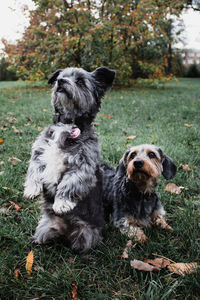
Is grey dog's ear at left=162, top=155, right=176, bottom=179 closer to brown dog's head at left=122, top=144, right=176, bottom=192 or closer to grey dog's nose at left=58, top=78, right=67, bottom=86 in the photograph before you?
brown dog's head at left=122, top=144, right=176, bottom=192

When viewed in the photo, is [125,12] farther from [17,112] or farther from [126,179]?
[126,179]

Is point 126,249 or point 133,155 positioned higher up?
point 133,155

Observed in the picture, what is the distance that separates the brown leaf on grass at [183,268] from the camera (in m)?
2.06

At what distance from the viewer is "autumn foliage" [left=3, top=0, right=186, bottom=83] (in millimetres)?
13048

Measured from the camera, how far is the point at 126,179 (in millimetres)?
3094

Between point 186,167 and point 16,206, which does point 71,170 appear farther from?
point 186,167

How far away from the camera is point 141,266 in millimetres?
2156

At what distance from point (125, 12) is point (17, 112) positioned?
979 centimetres

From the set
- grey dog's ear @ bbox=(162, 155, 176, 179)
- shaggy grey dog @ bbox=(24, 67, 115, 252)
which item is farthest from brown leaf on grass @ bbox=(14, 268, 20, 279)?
grey dog's ear @ bbox=(162, 155, 176, 179)

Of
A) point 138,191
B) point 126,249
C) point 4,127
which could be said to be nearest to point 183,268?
point 126,249

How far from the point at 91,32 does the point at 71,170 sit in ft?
40.1

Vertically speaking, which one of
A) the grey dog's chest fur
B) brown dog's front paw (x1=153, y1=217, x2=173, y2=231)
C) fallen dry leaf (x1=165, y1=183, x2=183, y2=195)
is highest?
the grey dog's chest fur

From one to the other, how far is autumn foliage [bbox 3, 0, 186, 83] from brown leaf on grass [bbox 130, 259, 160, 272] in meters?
12.3

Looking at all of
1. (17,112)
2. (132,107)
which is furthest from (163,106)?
(17,112)
